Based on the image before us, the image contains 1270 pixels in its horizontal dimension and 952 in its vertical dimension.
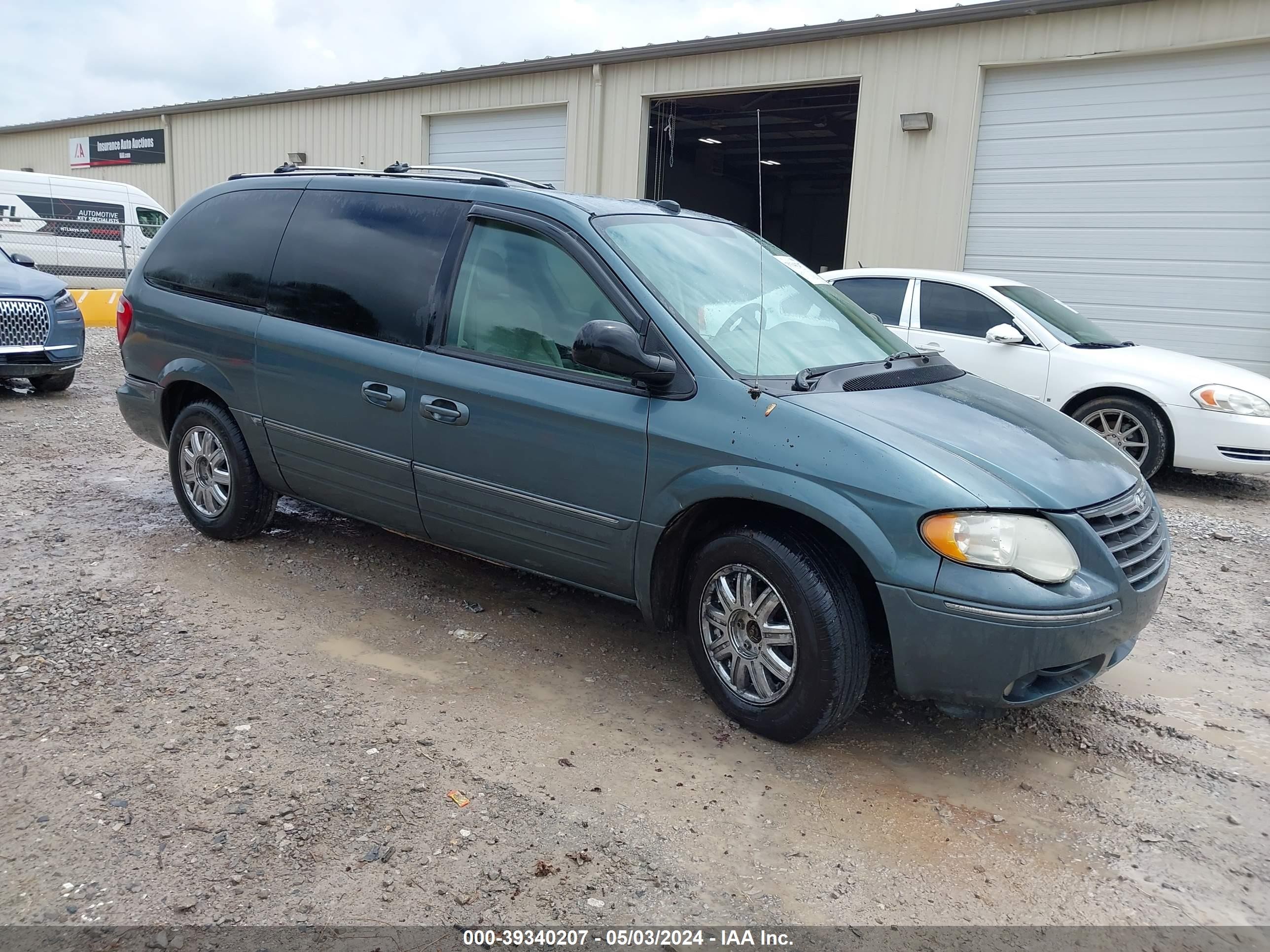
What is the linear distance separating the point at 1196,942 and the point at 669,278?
269 centimetres

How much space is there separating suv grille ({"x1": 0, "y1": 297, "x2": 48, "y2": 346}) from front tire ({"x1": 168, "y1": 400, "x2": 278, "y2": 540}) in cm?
516

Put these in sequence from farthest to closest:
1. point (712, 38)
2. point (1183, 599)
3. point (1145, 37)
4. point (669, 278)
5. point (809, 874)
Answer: point (712, 38) < point (1145, 37) < point (1183, 599) < point (669, 278) < point (809, 874)

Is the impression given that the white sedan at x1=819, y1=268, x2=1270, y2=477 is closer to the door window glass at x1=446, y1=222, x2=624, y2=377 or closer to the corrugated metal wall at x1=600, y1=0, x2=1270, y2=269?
the door window glass at x1=446, y1=222, x2=624, y2=377

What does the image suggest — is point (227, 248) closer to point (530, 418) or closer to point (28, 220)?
point (530, 418)

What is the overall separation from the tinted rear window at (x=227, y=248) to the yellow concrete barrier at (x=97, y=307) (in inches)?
434

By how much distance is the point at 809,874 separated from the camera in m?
2.79

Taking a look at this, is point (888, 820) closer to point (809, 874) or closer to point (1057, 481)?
point (809, 874)

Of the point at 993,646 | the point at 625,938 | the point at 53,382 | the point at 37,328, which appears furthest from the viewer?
Answer: the point at 53,382

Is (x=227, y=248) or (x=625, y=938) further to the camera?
(x=227, y=248)

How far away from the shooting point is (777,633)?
335 cm

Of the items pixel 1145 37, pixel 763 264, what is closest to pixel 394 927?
pixel 763 264

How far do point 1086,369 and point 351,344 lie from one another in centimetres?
569

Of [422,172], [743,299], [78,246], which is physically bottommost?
[78,246]

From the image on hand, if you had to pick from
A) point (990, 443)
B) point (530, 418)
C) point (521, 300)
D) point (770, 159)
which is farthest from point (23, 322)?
point (770, 159)
